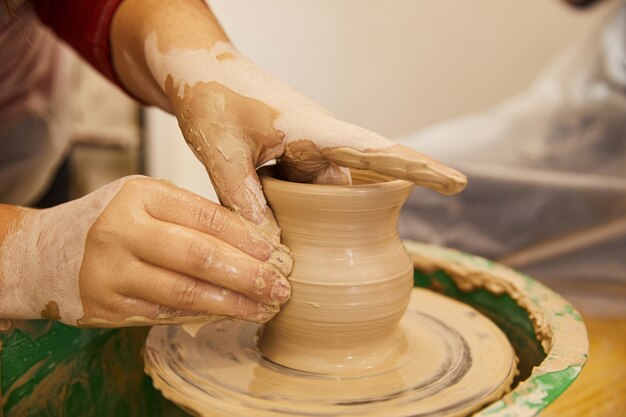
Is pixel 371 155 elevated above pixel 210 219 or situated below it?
above

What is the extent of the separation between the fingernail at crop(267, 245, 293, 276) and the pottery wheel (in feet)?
0.51

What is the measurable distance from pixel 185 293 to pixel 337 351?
24 cm

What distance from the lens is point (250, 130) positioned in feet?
3.10

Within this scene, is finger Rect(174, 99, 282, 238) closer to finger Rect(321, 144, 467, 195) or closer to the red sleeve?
finger Rect(321, 144, 467, 195)

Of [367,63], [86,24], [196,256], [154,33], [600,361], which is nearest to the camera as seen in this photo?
[196,256]

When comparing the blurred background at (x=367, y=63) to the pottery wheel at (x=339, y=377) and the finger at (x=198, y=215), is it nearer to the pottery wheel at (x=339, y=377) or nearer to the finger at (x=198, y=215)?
A: the pottery wheel at (x=339, y=377)

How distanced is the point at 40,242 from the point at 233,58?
1.30 feet

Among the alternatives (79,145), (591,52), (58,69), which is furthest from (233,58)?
(79,145)

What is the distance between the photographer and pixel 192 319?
0.88m

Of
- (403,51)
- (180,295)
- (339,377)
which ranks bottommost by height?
(339,377)

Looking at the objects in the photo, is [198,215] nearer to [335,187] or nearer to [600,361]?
[335,187]

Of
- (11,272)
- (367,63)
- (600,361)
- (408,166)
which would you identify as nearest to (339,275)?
(408,166)

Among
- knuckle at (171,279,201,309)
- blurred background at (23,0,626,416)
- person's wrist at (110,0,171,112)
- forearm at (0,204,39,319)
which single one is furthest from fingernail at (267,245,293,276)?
blurred background at (23,0,626,416)

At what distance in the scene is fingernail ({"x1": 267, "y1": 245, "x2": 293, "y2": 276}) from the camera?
0.89 metres
